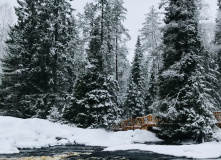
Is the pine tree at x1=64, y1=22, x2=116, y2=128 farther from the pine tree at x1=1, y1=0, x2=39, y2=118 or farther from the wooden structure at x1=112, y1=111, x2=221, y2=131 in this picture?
the pine tree at x1=1, y1=0, x2=39, y2=118

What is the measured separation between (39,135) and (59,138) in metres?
1.46

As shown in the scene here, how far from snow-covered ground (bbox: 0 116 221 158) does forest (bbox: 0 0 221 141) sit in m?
2.22

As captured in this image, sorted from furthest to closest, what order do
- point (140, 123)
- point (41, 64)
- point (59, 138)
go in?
point (41, 64) → point (140, 123) → point (59, 138)

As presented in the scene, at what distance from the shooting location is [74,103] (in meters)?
19.6

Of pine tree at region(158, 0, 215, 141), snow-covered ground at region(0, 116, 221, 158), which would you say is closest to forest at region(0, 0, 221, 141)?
pine tree at region(158, 0, 215, 141)

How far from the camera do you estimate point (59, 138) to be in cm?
1517

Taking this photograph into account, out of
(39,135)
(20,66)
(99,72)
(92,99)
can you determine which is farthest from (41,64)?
(39,135)

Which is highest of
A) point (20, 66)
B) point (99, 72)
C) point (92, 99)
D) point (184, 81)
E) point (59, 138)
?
point (20, 66)

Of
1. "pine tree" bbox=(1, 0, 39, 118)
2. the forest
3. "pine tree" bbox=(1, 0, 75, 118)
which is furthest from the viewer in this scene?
"pine tree" bbox=(1, 0, 39, 118)

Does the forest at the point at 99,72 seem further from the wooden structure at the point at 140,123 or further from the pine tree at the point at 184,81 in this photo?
the wooden structure at the point at 140,123

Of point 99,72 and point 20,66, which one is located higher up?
point 20,66

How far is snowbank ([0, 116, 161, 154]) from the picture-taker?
500 inches

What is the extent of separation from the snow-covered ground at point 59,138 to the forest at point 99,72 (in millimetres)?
2218

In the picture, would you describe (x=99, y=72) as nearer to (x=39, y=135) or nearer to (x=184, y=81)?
(x=184, y=81)
